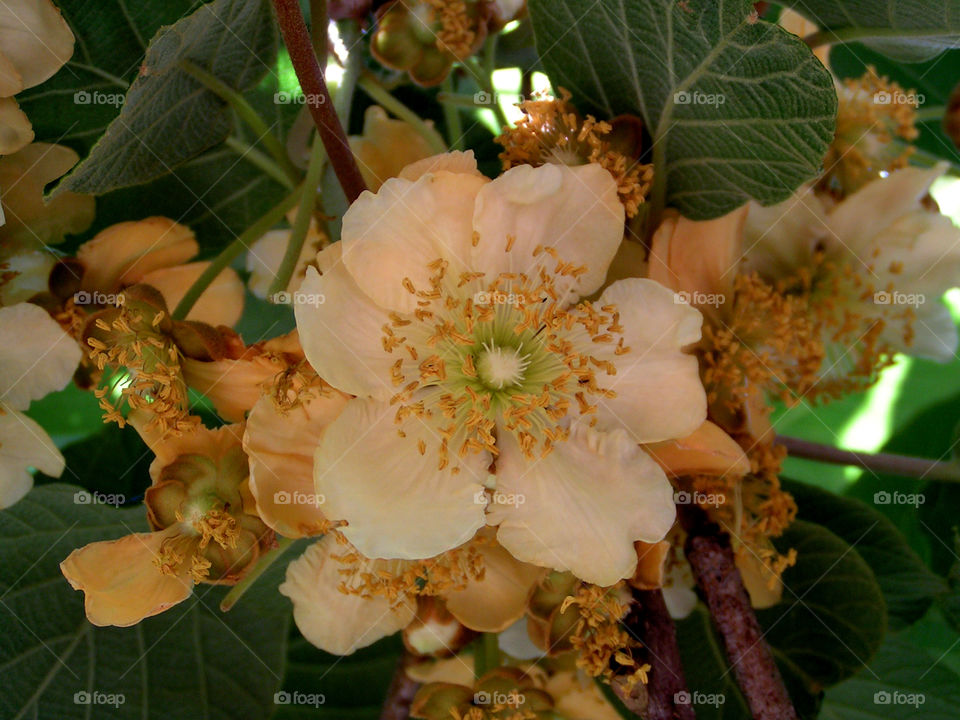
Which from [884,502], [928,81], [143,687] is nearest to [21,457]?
[143,687]

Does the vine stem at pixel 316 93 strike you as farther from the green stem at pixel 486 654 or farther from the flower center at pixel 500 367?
the green stem at pixel 486 654

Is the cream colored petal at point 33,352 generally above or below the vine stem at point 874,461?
above

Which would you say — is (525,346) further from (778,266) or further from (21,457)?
(21,457)

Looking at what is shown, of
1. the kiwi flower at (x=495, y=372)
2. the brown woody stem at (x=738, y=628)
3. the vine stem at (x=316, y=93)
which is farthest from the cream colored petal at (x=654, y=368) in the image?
the vine stem at (x=316, y=93)

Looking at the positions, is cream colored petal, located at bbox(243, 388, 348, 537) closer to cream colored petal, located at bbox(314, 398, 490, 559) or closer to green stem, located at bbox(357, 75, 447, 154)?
cream colored petal, located at bbox(314, 398, 490, 559)

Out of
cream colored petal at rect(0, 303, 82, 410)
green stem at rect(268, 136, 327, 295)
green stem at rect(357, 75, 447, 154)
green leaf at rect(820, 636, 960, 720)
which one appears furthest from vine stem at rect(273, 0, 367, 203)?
green leaf at rect(820, 636, 960, 720)

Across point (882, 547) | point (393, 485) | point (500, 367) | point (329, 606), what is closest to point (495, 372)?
point (500, 367)
